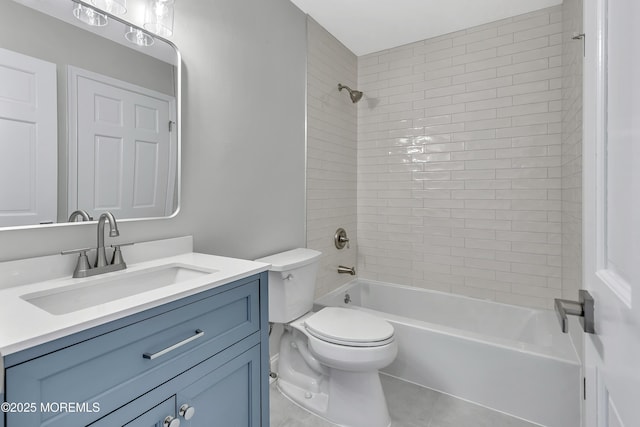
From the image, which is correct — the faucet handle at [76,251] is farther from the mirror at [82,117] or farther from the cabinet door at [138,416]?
the cabinet door at [138,416]

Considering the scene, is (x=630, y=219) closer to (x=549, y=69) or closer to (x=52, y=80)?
(x=52, y=80)

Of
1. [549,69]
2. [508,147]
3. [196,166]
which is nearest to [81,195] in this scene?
[196,166]

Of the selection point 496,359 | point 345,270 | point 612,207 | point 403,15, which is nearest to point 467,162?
point 403,15

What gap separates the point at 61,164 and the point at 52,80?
0.28m

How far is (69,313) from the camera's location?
0.76 metres

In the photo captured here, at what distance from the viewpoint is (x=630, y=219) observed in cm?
44

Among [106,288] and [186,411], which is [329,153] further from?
[186,411]

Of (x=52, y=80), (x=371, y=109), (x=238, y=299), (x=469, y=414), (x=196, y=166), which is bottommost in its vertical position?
(x=469, y=414)

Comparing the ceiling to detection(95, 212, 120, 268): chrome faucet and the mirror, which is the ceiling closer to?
the mirror

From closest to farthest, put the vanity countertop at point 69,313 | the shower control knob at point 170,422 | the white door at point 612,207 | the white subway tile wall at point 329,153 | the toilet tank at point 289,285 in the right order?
the white door at point 612,207 → the vanity countertop at point 69,313 → the shower control knob at point 170,422 → the toilet tank at point 289,285 → the white subway tile wall at point 329,153

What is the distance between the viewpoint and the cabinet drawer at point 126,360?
25.3 inches

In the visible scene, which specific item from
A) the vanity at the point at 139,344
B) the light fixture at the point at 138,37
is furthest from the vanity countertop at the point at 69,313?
the light fixture at the point at 138,37

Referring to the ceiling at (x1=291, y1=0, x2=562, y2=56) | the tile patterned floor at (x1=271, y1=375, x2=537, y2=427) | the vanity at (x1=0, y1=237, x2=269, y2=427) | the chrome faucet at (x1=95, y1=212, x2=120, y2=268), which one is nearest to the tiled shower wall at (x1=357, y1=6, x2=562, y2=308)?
the ceiling at (x1=291, y1=0, x2=562, y2=56)

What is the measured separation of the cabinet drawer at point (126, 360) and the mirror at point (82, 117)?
0.59 meters
